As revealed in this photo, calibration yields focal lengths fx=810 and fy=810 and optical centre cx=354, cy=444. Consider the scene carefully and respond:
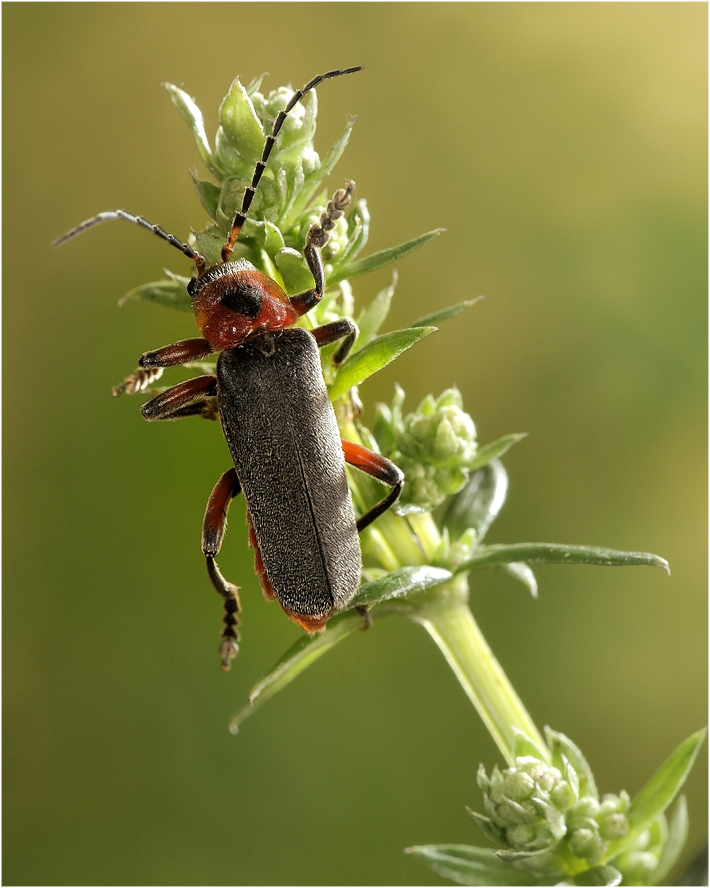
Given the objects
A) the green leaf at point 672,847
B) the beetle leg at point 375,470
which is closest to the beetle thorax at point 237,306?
the beetle leg at point 375,470

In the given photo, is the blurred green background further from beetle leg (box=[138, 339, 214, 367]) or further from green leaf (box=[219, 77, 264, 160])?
green leaf (box=[219, 77, 264, 160])

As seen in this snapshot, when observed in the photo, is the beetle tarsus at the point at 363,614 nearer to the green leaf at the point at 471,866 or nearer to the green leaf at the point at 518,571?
the green leaf at the point at 518,571

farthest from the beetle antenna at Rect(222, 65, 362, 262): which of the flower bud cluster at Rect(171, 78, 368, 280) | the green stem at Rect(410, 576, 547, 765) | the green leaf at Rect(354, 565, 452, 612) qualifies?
the green stem at Rect(410, 576, 547, 765)

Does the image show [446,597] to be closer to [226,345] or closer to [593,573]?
[226,345]

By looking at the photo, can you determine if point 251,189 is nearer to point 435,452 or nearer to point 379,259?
point 379,259

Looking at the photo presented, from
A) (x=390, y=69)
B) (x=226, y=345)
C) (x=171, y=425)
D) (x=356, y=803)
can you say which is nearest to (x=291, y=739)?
(x=356, y=803)
